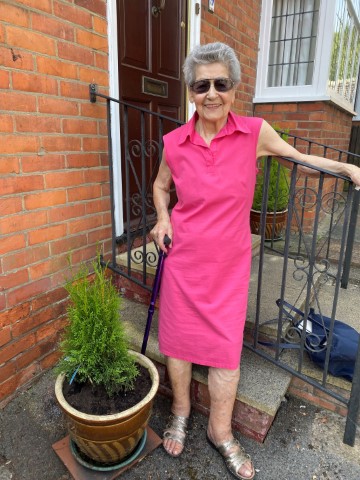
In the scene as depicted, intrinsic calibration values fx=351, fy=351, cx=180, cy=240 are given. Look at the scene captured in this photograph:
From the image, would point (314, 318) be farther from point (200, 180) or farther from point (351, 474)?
point (200, 180)

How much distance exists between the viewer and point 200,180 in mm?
1535

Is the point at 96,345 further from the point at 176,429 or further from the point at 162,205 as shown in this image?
the point at 162,205

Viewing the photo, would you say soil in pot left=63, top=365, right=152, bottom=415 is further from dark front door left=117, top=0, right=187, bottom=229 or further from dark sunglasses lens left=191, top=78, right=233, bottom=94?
dark sunglasses lens left=191, top=78, right=233, bottom=94

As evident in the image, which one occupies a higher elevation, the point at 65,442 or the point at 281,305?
the point at 281,305

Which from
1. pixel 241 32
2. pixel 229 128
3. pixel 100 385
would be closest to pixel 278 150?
pixel 229 128

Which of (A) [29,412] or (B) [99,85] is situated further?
(B) [99,85]

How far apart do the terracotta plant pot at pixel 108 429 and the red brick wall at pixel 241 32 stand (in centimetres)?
314

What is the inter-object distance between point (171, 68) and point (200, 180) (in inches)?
77.3

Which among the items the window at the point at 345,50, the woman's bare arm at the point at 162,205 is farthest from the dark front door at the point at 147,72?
the window at the point at 345,50

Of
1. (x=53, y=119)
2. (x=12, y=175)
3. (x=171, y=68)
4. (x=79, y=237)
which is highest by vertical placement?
(x=171, y=68)

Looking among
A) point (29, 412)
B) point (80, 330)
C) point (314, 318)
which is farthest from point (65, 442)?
point (314, 318)

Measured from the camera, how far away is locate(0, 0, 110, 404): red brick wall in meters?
1.71

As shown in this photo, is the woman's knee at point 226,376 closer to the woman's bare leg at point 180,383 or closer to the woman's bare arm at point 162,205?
the woman's bare leg at point 180,383

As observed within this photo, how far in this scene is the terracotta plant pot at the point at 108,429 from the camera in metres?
1.38
